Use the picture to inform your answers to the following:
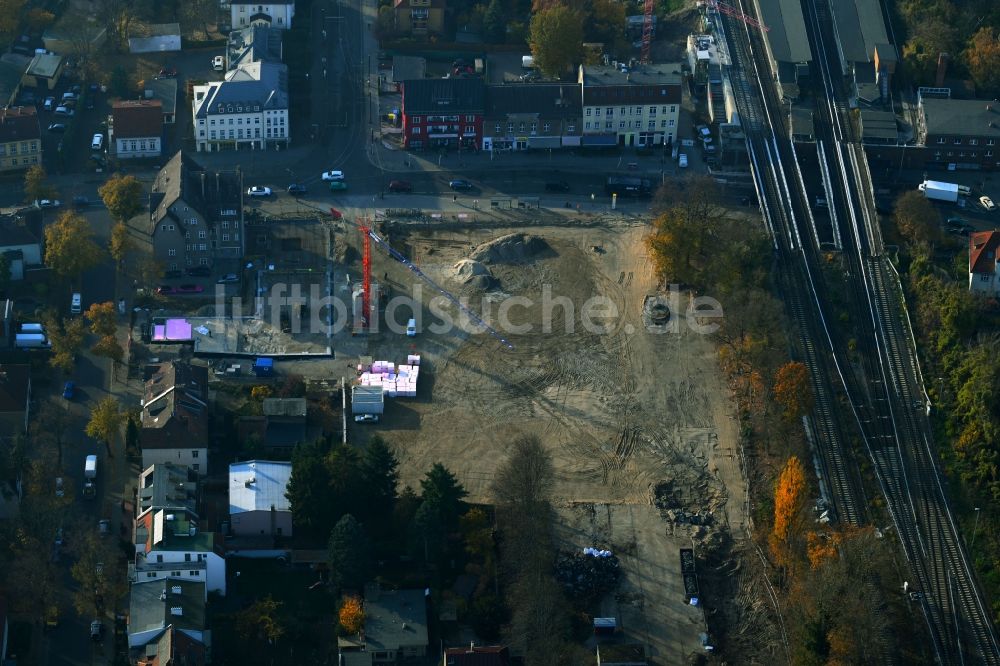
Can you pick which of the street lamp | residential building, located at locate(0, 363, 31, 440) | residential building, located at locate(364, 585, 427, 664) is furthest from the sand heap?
the street lamp

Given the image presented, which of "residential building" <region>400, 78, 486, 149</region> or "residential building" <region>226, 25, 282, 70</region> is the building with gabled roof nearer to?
"residential building" <region>400, 78, 486, 149</region>

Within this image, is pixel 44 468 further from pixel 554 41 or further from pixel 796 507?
pixel 554 41

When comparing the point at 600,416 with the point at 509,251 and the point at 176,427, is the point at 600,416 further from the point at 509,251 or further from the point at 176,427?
the point at 176,427

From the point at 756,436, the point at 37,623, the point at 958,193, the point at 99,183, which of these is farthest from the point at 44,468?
the point at 958,193

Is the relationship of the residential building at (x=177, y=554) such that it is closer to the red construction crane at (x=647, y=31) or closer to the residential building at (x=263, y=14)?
the residential building at (x=263, y=14)

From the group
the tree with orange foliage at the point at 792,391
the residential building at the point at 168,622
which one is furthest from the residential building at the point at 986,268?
the residential building at the point at 168,622

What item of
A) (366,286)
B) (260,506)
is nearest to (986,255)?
(366,286)
